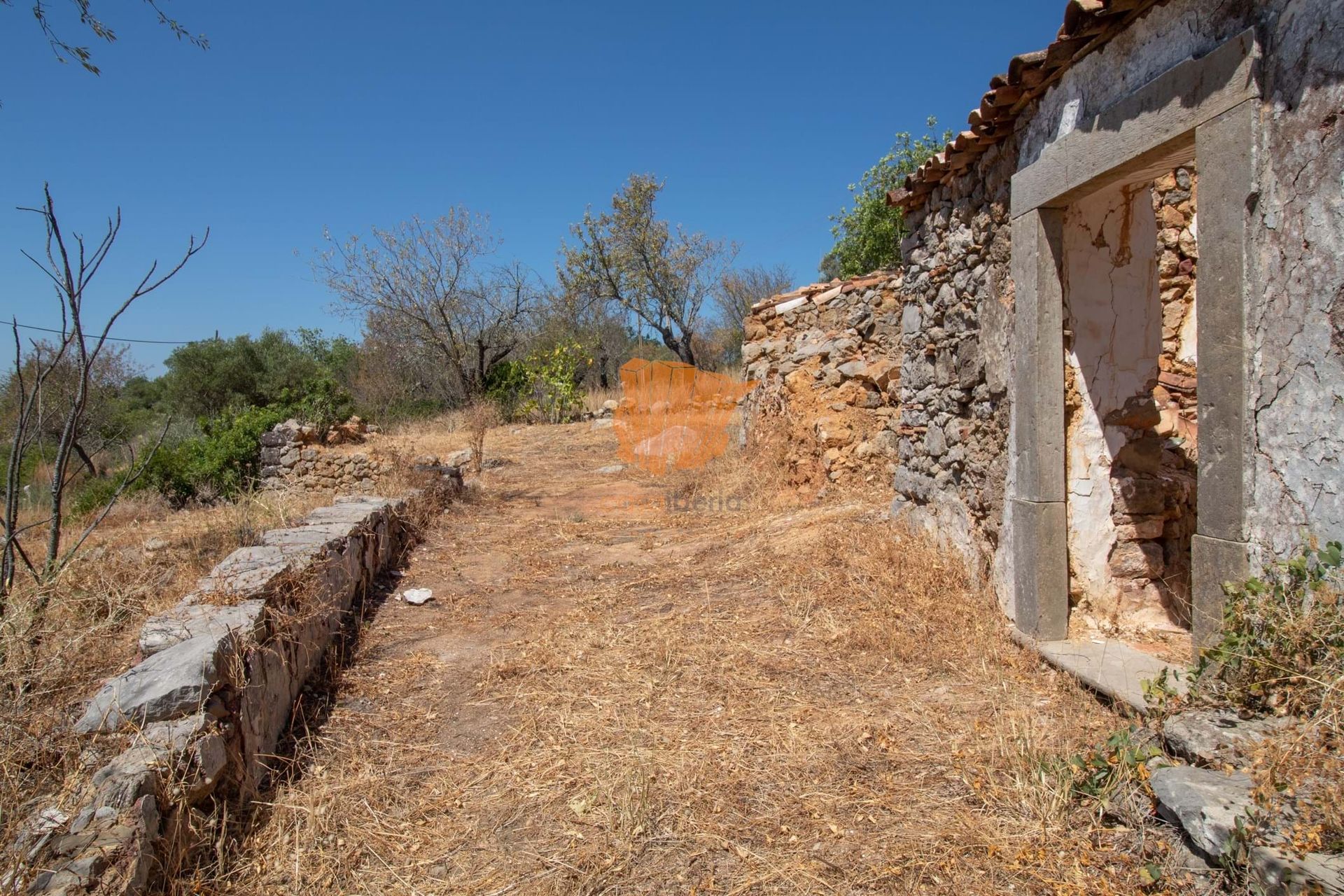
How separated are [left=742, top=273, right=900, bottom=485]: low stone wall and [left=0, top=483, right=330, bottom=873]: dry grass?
16.5 ft

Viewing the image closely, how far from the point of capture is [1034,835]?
97.7 inches

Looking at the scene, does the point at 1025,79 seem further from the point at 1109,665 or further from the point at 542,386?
the point at 542,386

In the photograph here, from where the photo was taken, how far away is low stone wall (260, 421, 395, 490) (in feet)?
34.8

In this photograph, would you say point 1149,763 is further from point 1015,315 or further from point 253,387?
point 253,387

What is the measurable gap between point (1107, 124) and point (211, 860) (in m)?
4.38

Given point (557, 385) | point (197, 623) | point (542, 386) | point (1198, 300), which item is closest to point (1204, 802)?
point (1198, 300)

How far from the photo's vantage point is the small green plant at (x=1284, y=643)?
2.25 m

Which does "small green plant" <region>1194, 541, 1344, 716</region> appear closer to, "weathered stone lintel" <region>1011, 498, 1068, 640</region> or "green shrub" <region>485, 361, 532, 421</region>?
"weathered stone lintel" <region>1011, 498, 1068, 640</region>

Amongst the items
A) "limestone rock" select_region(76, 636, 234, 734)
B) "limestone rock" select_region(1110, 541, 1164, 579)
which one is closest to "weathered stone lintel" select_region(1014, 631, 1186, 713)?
"limestone rock" select_region(1110, 541, 1164, 579)

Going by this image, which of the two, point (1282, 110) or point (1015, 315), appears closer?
point (1282, 110)

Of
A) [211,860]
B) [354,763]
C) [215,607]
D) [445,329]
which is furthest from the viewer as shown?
[445,329]

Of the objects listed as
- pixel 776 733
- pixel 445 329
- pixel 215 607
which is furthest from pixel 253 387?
pixel 776 733

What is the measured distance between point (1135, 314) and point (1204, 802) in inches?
103

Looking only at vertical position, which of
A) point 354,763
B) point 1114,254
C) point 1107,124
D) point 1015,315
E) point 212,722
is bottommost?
point 354,763
